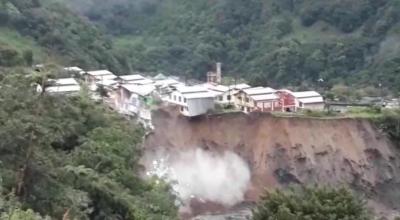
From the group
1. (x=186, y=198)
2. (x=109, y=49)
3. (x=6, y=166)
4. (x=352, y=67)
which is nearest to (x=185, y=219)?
(x=186, y=198)

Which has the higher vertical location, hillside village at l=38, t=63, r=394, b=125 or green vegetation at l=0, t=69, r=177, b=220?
hillside village at l=38, t=63, r=394, b=125

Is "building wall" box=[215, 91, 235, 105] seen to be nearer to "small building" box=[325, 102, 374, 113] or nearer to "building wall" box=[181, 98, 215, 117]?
"building wall" box=[181, 98, 215, 117]

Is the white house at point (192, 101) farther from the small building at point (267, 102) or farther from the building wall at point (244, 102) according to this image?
the small building at point (267, 102)

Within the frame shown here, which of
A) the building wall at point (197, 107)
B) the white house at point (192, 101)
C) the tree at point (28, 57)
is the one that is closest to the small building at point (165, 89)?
→ the white house at point (192, 101)

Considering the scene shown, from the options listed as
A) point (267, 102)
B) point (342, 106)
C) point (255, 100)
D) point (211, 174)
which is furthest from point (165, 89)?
point (342, 106)

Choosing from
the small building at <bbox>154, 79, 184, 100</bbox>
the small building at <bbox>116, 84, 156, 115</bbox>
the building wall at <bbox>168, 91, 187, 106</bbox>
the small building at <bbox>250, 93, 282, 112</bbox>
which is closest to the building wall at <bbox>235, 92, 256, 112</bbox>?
the small building at <bbox>250, 93, 282, 112</bbox>

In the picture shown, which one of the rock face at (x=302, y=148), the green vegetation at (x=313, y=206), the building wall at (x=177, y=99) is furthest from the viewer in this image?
the building wall at (x=177, y=99)

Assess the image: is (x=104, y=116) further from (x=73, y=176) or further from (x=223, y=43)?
(x=223, y=43)
